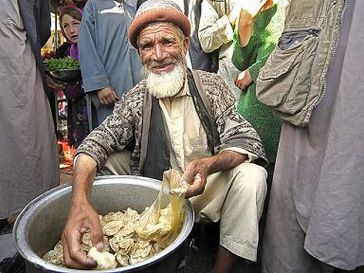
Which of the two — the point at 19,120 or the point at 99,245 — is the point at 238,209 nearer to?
the point at 99,245

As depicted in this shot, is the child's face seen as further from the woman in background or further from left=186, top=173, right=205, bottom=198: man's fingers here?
left=186, top=173, right=205, bottom=198: man's fingers

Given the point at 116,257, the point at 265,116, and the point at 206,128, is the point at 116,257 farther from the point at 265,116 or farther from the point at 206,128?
the point at 265,116

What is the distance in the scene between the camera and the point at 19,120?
92.9 inches

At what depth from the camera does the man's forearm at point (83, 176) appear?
1.59 m

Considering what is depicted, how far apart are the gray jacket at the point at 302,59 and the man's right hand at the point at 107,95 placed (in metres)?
1.55

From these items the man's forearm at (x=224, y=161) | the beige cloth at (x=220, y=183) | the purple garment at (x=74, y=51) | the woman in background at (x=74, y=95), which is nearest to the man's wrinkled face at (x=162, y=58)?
the beige cloth at (x=220, y=183)

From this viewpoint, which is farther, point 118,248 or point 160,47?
point 160,47

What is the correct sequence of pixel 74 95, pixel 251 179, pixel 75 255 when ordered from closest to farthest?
A: pixel 75 255 → pixel 251 179 → pixel 74 95

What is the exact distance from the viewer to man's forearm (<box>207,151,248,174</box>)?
168cm

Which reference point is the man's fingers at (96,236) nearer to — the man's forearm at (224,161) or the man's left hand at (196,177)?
the man's left hand at (196,177)

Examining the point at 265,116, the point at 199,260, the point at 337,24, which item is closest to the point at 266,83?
the point at 337,24

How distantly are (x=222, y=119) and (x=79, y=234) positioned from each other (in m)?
0.94

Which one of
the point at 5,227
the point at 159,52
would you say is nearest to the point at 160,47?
the point at 159,52

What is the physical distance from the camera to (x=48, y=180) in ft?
8.50
